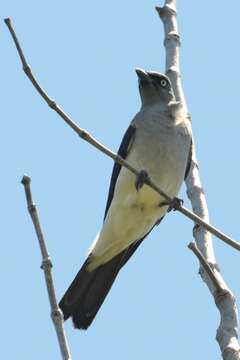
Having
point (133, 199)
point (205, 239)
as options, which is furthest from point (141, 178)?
point (205, 239)

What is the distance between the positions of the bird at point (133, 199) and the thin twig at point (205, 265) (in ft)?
10.5

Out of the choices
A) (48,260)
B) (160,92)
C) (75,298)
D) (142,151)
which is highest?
(160,92)

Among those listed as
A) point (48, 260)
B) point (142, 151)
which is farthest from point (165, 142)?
point (48, 260)

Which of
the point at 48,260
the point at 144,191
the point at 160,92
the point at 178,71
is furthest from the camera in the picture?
the point at 160,92

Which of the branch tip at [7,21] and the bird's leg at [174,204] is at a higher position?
the branch tip at [7,21]

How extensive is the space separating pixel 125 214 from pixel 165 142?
0.89 m

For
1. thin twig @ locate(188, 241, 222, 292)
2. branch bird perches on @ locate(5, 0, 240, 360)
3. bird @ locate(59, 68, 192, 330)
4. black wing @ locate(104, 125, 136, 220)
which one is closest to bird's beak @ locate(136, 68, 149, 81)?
bird @ locate(59, 68, 192, 330)

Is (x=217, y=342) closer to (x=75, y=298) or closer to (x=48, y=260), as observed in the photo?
(x=48, y=260)

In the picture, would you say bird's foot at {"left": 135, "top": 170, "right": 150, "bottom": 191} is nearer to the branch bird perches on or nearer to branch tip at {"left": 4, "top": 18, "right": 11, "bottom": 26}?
Result: the branch bird perches on

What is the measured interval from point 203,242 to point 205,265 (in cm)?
65

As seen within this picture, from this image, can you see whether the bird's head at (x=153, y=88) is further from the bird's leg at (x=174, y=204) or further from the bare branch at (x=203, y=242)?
the bare branch at (x=203, y=242)

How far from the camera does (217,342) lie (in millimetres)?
5074

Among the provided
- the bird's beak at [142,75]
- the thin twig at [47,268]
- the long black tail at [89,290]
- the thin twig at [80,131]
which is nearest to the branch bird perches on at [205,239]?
the thin twig at [80,131]

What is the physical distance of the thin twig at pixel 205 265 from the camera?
524cm
